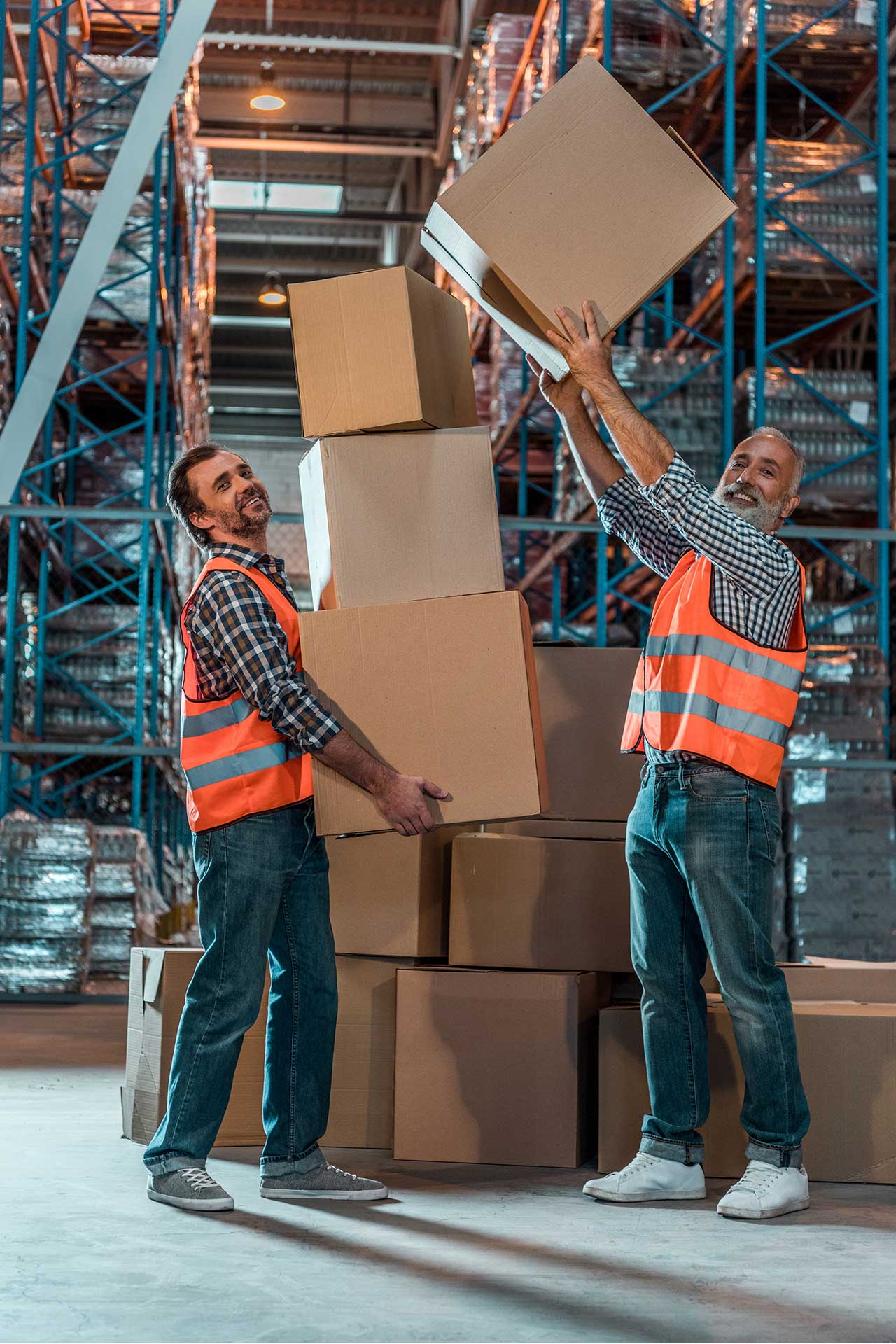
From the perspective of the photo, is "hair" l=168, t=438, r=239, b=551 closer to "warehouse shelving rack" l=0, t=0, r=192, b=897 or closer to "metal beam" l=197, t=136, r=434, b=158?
"warehouse shelving rack" l=0, t=0, r=192, b=897

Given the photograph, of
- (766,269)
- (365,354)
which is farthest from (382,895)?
(766,269)

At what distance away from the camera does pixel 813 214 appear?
8.73m

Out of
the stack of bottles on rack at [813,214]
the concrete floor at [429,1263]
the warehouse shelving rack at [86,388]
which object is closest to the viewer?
the concrete floor at [429,1263]

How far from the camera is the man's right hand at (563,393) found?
3.42 meters

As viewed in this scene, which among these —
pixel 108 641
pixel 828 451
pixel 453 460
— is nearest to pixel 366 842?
pixel 453 460

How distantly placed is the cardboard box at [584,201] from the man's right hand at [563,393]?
30cm

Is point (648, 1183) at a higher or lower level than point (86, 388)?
lower

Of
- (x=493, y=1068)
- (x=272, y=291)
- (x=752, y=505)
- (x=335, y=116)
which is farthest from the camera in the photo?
(x=272, y=291)

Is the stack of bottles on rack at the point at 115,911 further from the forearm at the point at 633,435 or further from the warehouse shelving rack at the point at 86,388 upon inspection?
the forearm at the point at 633,435

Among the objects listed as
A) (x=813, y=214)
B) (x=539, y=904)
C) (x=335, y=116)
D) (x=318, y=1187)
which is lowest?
(x=318, y=1187)

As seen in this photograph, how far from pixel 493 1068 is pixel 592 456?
1.53m

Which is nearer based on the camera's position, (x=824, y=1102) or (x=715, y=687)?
(x=715, y=687)

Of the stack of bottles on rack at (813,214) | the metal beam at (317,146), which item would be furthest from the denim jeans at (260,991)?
the metal beam at (317,146)

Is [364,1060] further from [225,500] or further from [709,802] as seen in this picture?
[225,500]
